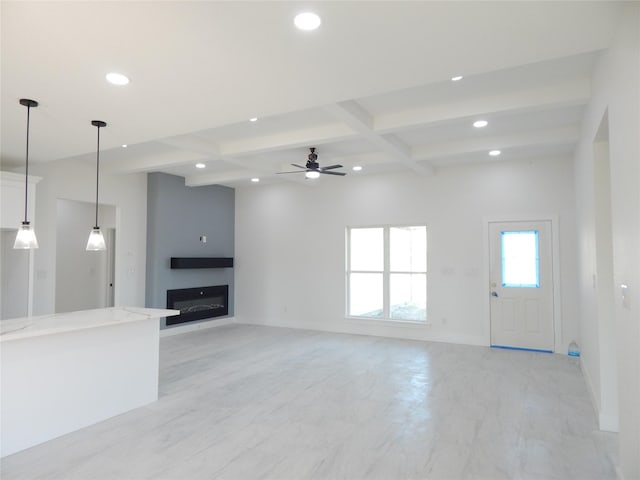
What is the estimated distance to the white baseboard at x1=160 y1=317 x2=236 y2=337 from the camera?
7219mm

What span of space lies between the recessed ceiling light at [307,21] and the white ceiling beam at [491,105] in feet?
7.45

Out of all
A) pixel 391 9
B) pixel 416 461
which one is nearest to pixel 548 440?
pixel 416 461

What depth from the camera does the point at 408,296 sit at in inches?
282

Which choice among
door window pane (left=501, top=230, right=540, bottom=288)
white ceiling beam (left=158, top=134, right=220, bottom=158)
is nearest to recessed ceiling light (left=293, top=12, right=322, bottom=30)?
white ceiling beam (left=158, top=134, right=220, bottom=158)

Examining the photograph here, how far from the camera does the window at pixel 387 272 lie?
7090mm

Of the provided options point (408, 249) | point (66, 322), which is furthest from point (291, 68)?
point (408, 249)

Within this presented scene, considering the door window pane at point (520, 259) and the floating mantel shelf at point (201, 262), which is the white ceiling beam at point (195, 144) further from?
the door window pane at point (520, 259)

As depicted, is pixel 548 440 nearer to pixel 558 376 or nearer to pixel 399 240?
pixel 558 376

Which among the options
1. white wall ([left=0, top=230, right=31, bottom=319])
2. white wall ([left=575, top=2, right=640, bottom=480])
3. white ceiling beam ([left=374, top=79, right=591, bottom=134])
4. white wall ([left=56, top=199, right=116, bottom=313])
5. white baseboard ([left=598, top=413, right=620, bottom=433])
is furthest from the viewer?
white wall ([left=56, top=199, right=116, bottom=313])

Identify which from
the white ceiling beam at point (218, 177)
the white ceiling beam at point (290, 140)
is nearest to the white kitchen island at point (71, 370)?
the white ceiling beam at point (290, 140)

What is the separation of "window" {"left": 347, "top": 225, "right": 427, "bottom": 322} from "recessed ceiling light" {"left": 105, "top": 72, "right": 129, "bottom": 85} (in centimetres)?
527

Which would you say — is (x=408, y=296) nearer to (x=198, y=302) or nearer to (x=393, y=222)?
(x=393, y=222)

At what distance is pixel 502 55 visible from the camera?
256 cm

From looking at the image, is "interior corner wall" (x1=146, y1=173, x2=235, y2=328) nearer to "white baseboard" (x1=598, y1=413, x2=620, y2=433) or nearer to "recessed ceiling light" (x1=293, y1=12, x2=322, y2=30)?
"recessed ceiling light" (x1=293, y1=12, x2=322, y2=30)
